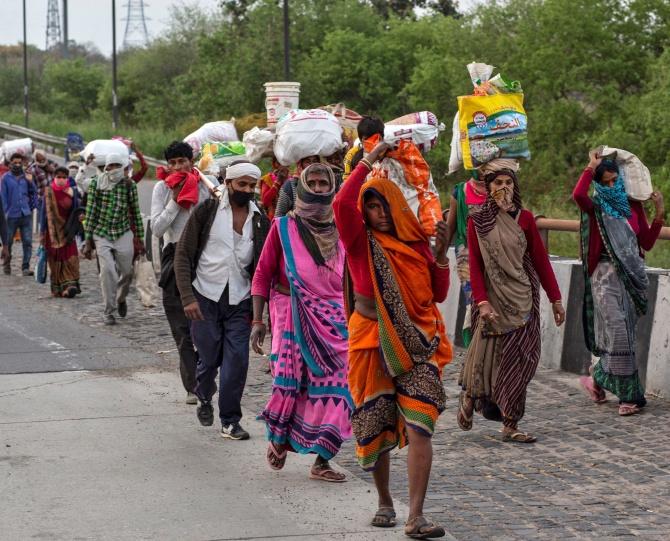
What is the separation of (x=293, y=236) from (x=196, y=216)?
45.0 inches

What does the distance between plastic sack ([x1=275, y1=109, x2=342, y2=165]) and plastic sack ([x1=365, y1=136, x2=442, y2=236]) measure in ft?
1.74

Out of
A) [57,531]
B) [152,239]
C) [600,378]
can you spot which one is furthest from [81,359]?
[152,239]

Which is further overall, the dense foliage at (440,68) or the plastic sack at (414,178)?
the dense foliage at (440,68)

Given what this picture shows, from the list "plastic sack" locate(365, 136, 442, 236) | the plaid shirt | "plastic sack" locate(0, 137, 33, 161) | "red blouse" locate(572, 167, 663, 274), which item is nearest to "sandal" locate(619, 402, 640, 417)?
"red blouse" locate(572, 167, 663, 274)

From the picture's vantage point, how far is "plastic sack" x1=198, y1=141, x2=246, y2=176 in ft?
36.5

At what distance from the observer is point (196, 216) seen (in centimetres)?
849

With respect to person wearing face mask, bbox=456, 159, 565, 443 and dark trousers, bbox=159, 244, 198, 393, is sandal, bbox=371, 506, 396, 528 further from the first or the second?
dark trousers, bbox=159, 244, 198, 393

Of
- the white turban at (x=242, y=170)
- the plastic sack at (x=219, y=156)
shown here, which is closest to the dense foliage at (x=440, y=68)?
the plastic sack at (x=219, y=156)

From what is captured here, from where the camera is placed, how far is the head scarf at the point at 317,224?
7.40 meters

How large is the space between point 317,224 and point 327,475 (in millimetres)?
1363

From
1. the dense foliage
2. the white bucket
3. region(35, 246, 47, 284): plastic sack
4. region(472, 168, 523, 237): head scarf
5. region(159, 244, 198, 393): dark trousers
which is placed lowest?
region(35, 246, 47, 284): plastic sack

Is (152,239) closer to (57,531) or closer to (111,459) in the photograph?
(111,459)

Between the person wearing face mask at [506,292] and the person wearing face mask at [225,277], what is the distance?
140cm

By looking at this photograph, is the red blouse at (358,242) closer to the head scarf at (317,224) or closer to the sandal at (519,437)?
the head scarf at (317,224)
